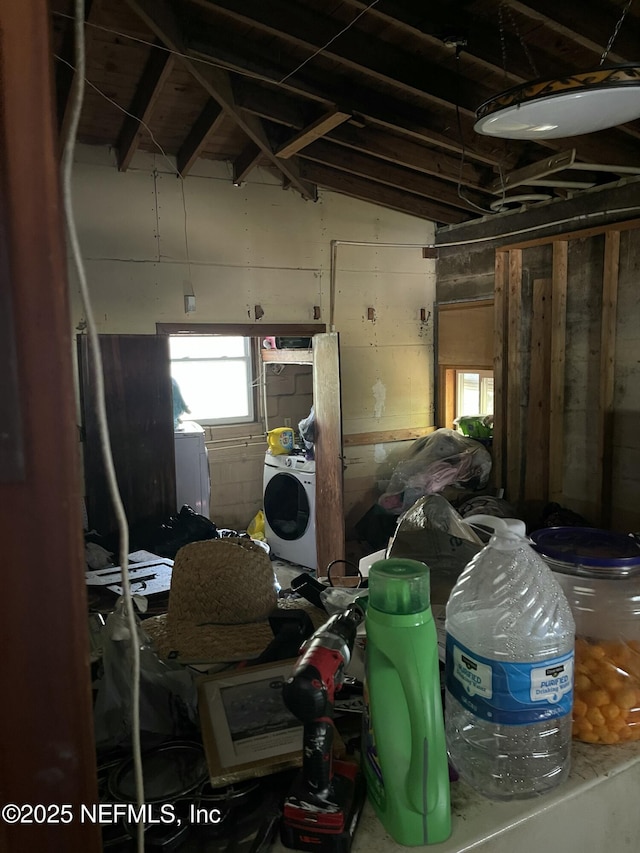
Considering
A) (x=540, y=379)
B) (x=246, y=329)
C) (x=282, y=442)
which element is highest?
(x=246, y=329)

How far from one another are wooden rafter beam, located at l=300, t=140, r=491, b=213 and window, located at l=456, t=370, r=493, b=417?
1.33 metres

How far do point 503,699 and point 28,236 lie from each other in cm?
80

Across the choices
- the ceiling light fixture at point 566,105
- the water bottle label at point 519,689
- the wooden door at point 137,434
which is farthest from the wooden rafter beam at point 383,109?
the water bottle label at point 519,689

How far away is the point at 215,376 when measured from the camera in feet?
18.6

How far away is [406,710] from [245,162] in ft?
13.5

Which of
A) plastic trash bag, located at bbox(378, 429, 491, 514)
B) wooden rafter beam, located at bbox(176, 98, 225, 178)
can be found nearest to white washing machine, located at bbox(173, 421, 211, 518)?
plastic trash bag, located at bbox(378, 429, 491, 514)

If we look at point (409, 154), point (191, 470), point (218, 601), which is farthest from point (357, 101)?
point (218, 601)

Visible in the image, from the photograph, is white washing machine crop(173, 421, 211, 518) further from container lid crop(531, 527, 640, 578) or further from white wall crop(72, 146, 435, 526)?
container lid crop(531, 527, 640, 578)

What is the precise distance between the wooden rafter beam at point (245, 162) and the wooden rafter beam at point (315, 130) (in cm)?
34

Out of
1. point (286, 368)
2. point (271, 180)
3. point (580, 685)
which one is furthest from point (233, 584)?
point (286, 368)

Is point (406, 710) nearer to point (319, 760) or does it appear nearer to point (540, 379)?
point (319, 760)

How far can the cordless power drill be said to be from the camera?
0.71 metres

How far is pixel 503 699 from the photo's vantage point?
818mm

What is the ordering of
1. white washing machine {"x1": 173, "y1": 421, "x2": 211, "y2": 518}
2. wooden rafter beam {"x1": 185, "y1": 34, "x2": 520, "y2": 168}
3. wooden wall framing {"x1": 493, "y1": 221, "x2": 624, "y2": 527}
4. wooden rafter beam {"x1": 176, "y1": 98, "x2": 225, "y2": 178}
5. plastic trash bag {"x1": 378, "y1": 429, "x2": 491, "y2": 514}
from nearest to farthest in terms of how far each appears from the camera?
wooden rafter beam {"x1": 185, "y1": 34, "x2": 520, "y2": 168} < wooden rafter beam {"x1": 176, "y1": 98, "x2": 225, "y2": 178} < wooden wall framing {"x1": 493, "y1": 221, "x2": 624, "y2": 527} < white washing machine {"x1": 173, "y1": 421, "x2": 211, "y2": 518} < plastic trash bag {"x1": 378, "y1": 429, "x2": 491, "y2": 514}
